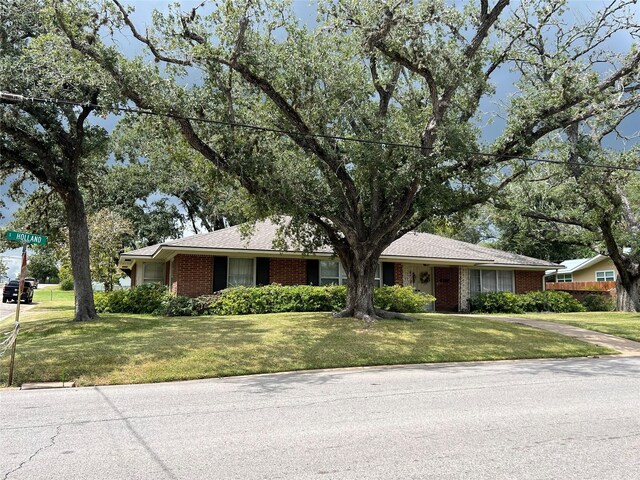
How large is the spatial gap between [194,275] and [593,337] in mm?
15008

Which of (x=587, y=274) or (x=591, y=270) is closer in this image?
(x=591, y=270)

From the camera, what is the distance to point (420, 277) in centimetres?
2625

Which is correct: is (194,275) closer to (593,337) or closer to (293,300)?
(293,300)

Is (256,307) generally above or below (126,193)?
below

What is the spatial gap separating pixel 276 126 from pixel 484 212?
685 inches

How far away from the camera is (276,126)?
15375 mm

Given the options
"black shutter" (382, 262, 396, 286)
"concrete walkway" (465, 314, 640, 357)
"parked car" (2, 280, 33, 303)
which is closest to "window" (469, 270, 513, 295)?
"black shutter" (382, 262, 396, 286)

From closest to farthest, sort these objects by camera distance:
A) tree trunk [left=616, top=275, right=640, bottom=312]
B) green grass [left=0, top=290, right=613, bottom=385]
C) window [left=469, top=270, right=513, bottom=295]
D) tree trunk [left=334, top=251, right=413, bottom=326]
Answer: green grass [left=0, top=290, right=613, bottom=385] < tree trunk [left=334, top=251, right=413, bottom=326] < tree trunk [left=616, top=275, right=640, bottom=312] < window [left=469, top=270, right=513, bottom=295]

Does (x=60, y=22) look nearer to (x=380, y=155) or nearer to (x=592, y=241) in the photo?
(x=380, y=155)

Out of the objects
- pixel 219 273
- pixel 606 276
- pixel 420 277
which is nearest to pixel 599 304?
pixel 420 277

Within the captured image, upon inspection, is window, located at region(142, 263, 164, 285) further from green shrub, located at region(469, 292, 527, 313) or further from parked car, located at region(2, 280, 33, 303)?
green shrub, located at region(469, 292, 527, 313)

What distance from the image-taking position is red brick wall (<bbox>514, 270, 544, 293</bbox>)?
90.0 ft

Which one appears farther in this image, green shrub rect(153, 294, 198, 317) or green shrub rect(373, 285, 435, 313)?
green shrub rect(373, 285, 435, 313)

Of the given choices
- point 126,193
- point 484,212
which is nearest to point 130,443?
point 484,212
